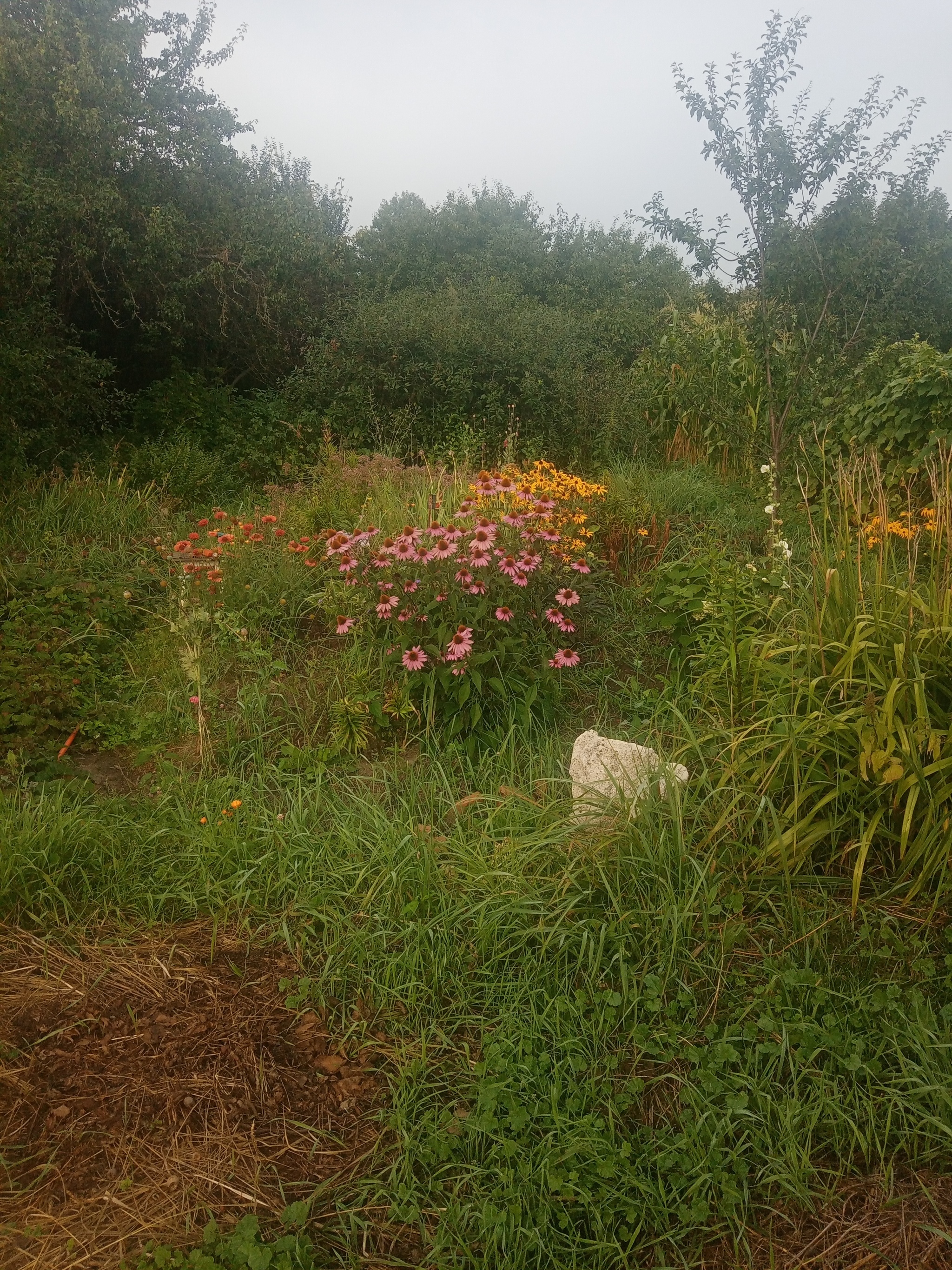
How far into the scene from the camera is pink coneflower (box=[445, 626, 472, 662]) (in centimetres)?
346

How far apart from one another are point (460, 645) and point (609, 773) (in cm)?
90

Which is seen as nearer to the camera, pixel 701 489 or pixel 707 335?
pixel 701 489

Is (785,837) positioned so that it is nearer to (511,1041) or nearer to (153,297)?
(511,1041)

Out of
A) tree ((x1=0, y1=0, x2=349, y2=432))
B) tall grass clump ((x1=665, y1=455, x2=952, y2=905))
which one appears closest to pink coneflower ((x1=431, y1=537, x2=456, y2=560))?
tall grass clump ((x1=665, y1=455, x2=952, y2=905))

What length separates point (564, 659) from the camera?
3.68 metres

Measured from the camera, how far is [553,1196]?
6.32 ft

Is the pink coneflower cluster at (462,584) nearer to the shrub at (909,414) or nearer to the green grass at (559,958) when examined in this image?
the green grass at (559,958)

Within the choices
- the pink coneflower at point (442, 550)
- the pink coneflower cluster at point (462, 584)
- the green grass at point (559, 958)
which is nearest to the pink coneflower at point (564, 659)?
the pink coneflower cluster at point (462, 584)

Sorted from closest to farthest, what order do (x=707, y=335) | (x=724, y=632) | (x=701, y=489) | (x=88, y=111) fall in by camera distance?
(x=724, y=632), (x=701, y=489), (x=88, y=111), (x=707, y=335)

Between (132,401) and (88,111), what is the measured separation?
109 inches

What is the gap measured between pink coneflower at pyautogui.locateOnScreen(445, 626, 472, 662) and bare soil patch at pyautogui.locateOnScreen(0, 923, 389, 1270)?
1.27m

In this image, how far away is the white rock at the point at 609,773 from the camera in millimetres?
2805

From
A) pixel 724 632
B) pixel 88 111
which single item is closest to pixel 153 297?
pixel 88 111

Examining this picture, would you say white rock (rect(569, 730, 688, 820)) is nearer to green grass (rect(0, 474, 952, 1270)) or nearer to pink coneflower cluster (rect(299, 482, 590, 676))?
green grass (rect(0, 474, 952, 1270))
